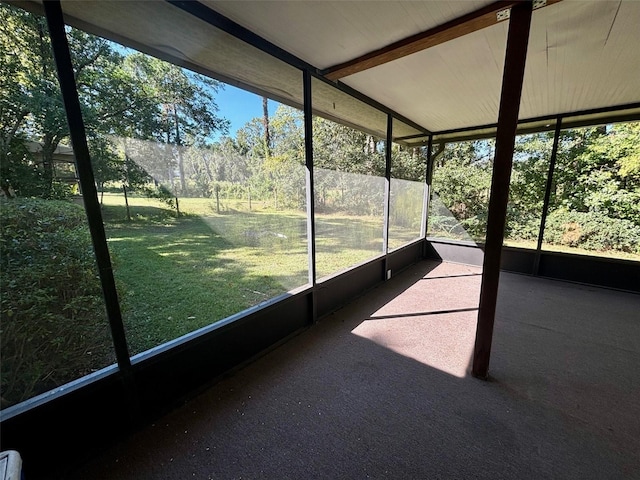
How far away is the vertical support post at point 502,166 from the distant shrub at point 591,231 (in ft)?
11.4

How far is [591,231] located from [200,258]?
564cm

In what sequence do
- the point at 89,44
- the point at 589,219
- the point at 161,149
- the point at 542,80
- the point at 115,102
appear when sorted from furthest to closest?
the point at 589,219, the point at 542,80, the point at 161,149, the point at 115,102, the point at 89,44

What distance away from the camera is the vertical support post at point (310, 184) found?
2357 mm

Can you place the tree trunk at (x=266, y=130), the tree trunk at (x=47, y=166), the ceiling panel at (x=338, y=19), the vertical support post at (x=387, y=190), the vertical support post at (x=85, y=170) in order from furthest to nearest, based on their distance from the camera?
the vertical support post at (x=387, y=190) → the tree trunk at (x=266, y=130) → the ceiling panel at (x=338, y=19) → the tree trunk at (x=47, y=166) → the vertical support post at (x=85, y=170)

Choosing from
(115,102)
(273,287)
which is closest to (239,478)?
(273,287)

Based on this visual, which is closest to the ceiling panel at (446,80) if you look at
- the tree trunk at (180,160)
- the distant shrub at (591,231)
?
the tree trunk at (180,160)

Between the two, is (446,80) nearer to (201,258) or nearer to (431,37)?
(431,37)

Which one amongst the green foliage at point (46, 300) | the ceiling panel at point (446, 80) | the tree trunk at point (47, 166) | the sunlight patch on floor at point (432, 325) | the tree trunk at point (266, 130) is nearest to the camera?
the green foliage at point (46, 300)

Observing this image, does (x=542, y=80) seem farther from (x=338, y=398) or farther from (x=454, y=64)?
(x=338, y=398)

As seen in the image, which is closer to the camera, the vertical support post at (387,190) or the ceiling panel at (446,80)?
the ceiling panel at (446,80)

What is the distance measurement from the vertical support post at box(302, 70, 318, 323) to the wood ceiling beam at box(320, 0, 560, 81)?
12.3 inches

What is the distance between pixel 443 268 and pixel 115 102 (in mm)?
4909

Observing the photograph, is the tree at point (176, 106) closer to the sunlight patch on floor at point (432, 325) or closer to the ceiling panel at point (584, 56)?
the sunlight patch on floor at point (432, 325)

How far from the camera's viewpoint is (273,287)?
8.89ft
